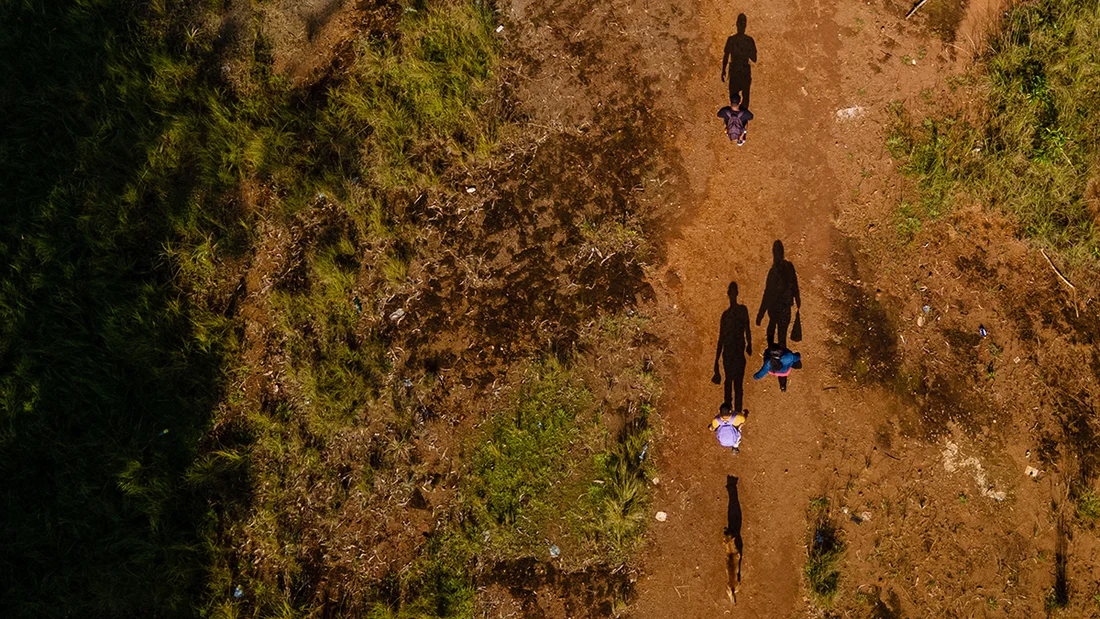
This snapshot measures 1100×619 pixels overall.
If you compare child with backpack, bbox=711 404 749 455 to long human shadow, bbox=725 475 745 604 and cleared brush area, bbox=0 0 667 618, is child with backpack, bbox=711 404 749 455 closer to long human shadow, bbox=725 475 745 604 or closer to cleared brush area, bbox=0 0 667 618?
long human shadow, bbox=725 475 745 604

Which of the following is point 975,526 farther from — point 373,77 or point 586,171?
point 373,77

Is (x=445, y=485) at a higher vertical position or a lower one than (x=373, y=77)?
lower

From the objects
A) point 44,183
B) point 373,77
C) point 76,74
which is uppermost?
point 76,74

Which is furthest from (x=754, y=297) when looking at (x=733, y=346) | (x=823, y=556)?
(x=823, y=556)

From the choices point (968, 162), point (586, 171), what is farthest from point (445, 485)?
point (968, 162)

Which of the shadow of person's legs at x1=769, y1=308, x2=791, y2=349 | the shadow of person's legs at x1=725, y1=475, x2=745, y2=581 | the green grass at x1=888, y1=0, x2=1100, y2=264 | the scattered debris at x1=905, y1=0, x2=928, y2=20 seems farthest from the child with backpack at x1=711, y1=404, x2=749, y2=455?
the scattered debris at x1=905, y1=0, x2=928, y2=20

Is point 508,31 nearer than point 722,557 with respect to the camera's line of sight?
No

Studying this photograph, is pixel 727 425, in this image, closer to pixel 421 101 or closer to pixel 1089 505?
pixel 1089 505
